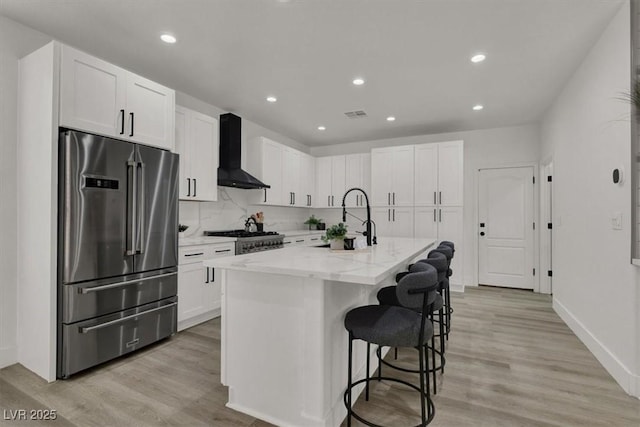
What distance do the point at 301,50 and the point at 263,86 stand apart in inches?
38.8

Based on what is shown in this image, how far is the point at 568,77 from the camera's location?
3557 mm

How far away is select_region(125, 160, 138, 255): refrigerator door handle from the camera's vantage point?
2762 millimetres

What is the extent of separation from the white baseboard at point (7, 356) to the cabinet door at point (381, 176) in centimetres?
493

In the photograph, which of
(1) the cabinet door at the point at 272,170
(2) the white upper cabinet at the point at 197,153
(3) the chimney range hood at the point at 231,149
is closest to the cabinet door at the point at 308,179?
(1) the cabinet door at the point at 272,170

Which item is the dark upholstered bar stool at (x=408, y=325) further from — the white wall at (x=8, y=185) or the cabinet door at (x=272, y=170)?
the cabinet door at (x=272, y=170)

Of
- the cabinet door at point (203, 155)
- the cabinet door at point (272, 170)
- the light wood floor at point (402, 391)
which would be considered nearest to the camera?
the light wood floor at point (402, 391)

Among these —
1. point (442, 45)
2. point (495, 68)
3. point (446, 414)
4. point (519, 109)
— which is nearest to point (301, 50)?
point (442, 45)

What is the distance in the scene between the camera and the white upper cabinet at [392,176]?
558cm

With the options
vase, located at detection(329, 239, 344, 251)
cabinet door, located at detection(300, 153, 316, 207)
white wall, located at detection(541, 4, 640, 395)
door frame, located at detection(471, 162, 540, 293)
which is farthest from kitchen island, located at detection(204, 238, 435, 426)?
door frame, located at detection(471, 162, 540, 293)

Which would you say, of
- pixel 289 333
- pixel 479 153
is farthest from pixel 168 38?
pixel 479 153

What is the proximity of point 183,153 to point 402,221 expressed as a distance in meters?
3.67

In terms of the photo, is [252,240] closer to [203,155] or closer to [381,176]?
[203,155]

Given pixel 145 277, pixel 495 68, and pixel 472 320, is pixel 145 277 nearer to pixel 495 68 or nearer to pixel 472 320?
pixel 472 320

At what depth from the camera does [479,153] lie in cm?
569
